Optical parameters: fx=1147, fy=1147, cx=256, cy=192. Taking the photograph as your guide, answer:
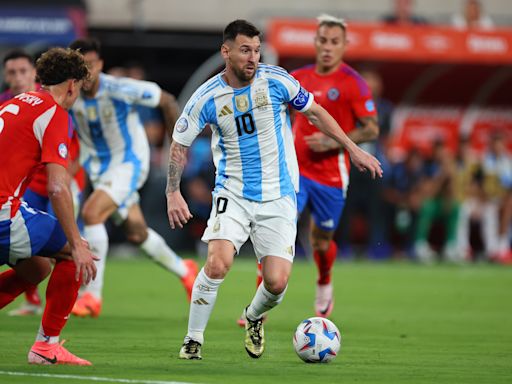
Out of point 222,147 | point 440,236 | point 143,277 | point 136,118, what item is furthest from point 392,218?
point 222,147

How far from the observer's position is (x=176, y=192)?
835 cm

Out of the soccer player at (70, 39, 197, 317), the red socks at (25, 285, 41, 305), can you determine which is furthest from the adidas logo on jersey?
the red socks at (25, 285, 41, 305)

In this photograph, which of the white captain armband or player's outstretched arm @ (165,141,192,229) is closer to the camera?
player's outstretched arm @ (165,141,192,229)

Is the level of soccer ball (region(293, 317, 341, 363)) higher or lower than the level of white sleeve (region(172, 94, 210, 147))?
lower

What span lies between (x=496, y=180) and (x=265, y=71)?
14.4m

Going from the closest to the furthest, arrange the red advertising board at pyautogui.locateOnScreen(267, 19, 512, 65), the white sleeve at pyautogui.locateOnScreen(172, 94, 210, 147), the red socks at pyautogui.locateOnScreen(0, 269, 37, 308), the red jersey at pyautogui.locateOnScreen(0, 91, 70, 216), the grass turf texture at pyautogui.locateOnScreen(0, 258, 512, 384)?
1. the red jersey at pyautogui.locateOnScreen(0, 91, 70, 216)
2. the grass turf texture at pyautogui.locateOnScreen(0, 258, 512, 384)
3. the red socks at pyautogui.locateOnScreen(0, 269, 37, 308)
4. the white sleeve at pyautogui.locateOnScreen(172, 94, 210, 147)
5. the red advertising board at pyautogui.locateOnScreen(267, 19, 512, 65)

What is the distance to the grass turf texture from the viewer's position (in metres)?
7.67

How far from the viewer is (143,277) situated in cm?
1655

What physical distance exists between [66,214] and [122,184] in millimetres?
4403

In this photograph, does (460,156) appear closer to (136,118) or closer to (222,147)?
(136,118)

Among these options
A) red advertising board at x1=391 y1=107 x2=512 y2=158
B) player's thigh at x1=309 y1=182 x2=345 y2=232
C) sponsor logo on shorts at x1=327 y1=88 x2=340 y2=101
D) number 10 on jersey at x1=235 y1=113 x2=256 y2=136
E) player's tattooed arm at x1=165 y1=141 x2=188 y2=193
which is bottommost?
player's tattooed arm at x1=165 y1=141 x2=188 y2=193

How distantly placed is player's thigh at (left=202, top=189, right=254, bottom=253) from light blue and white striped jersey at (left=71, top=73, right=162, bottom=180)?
311 centimetres

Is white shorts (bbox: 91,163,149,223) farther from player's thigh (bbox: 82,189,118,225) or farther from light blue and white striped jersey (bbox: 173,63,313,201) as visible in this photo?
light blue and white striped jersey (bbox: 173,63,313,201)

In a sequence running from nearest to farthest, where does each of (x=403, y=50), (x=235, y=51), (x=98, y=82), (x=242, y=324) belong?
1. (x=235, y=51)
2. (x=242, y=324)
3. (x=98, y=82)
4. (x=403, y=50)
